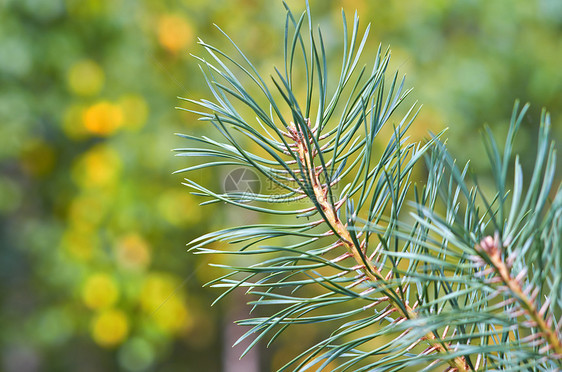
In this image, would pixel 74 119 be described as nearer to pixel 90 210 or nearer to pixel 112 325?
pixel 90 210

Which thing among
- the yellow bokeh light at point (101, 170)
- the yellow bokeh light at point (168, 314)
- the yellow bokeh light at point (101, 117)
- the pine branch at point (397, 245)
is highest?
the yellow bokeh light at point (101, 117)

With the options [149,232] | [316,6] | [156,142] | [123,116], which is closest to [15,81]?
[123,116]

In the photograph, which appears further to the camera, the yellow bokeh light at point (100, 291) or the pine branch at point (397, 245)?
the yellow bokeh light at point (100, 291)

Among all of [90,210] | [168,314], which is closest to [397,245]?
[168,314]

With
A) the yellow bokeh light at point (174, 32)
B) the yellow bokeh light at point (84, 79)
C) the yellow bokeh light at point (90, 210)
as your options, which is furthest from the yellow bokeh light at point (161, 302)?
the yellow bokeh light at point (174, 32)

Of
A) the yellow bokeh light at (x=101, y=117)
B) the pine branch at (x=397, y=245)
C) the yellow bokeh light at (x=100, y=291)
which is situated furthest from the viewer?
the yellow bokeh light at (x=101, y=117)

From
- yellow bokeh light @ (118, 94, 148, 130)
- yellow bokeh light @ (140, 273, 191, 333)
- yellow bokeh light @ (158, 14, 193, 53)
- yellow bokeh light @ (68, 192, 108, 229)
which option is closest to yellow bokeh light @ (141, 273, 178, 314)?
yellow bokeh light @ (140, 273, 191, 333)

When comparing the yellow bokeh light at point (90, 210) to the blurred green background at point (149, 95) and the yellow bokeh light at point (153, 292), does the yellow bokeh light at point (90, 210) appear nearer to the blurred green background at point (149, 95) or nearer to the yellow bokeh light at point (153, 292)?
the blurred green background at point (149, 95)
